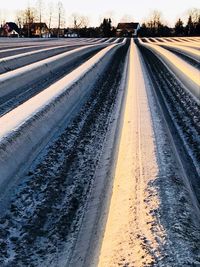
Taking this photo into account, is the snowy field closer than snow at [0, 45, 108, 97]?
Yes

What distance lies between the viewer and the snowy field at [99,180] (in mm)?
3312

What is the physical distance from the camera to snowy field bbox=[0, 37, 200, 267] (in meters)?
3.31

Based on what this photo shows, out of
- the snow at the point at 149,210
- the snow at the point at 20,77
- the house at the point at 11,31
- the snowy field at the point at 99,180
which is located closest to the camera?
the snow at the point at 149,210

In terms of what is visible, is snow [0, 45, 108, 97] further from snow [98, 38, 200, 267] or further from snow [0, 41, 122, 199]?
snow [98, 38, 200, 267]

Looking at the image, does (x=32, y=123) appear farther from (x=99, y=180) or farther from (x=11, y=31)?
(x=11, y=31)


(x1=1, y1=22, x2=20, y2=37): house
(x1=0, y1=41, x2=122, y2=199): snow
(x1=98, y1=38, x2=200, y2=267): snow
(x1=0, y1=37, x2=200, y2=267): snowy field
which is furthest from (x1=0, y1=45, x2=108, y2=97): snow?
(x1=1, y1=22, x2=20, y2=37): house

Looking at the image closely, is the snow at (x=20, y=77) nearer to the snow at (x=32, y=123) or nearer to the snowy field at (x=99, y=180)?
the snowy field at (x=99, y=180)

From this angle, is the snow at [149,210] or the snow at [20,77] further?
the snow at [20,77]

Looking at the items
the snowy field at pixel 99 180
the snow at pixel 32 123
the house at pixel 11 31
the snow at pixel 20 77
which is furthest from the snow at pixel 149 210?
the house at pixel 11 31

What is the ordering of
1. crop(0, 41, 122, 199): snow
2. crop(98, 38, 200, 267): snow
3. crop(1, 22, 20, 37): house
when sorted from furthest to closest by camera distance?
crop(1, 22, 20, 37): house < crop(0, 41, 122, 199): snow < crop(98, 38, 200, 267): snow

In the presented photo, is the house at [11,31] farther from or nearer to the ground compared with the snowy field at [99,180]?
nearer to the ground

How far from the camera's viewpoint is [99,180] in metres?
4.84

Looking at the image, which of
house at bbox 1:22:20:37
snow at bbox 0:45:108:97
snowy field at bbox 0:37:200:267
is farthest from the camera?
house at bbox 1:22:20:37

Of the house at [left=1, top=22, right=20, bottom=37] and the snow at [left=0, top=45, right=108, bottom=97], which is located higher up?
the snow at [left=0, top=45, right=108, bottom=97]
